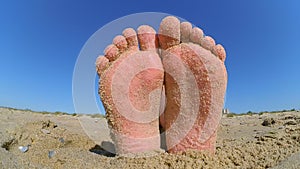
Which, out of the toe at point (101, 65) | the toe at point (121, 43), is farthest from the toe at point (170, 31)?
the toe at point (101, 65)

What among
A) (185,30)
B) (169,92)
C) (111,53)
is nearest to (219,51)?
(185,30)

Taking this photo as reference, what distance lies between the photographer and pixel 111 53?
161 cm

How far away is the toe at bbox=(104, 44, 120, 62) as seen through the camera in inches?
63.4

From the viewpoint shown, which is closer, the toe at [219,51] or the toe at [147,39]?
the toe at [219,51]

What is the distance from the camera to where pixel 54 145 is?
2.00m

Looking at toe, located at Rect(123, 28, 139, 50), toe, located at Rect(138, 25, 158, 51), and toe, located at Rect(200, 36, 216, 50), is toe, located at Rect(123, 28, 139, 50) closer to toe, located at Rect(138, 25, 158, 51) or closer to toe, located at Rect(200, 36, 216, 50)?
toe, located at Rect(138, 25, 158, 51)

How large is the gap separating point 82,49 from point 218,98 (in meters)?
1.11

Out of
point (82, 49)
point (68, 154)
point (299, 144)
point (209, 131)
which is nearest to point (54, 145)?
point (68, 154)

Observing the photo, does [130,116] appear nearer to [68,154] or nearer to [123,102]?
[123,102]

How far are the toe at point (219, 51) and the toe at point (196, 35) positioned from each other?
0.32ft

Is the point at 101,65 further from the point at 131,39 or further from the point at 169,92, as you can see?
the point at 169,92

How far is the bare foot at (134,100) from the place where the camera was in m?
1.48

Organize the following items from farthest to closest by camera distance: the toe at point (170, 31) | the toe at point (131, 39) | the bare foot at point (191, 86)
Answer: the toe at point (131, 39) < the toe at point (170, 31) < the bare foot at point (191, 86)

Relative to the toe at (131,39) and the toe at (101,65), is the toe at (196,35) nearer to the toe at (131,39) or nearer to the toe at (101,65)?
the toe at (131,39)
